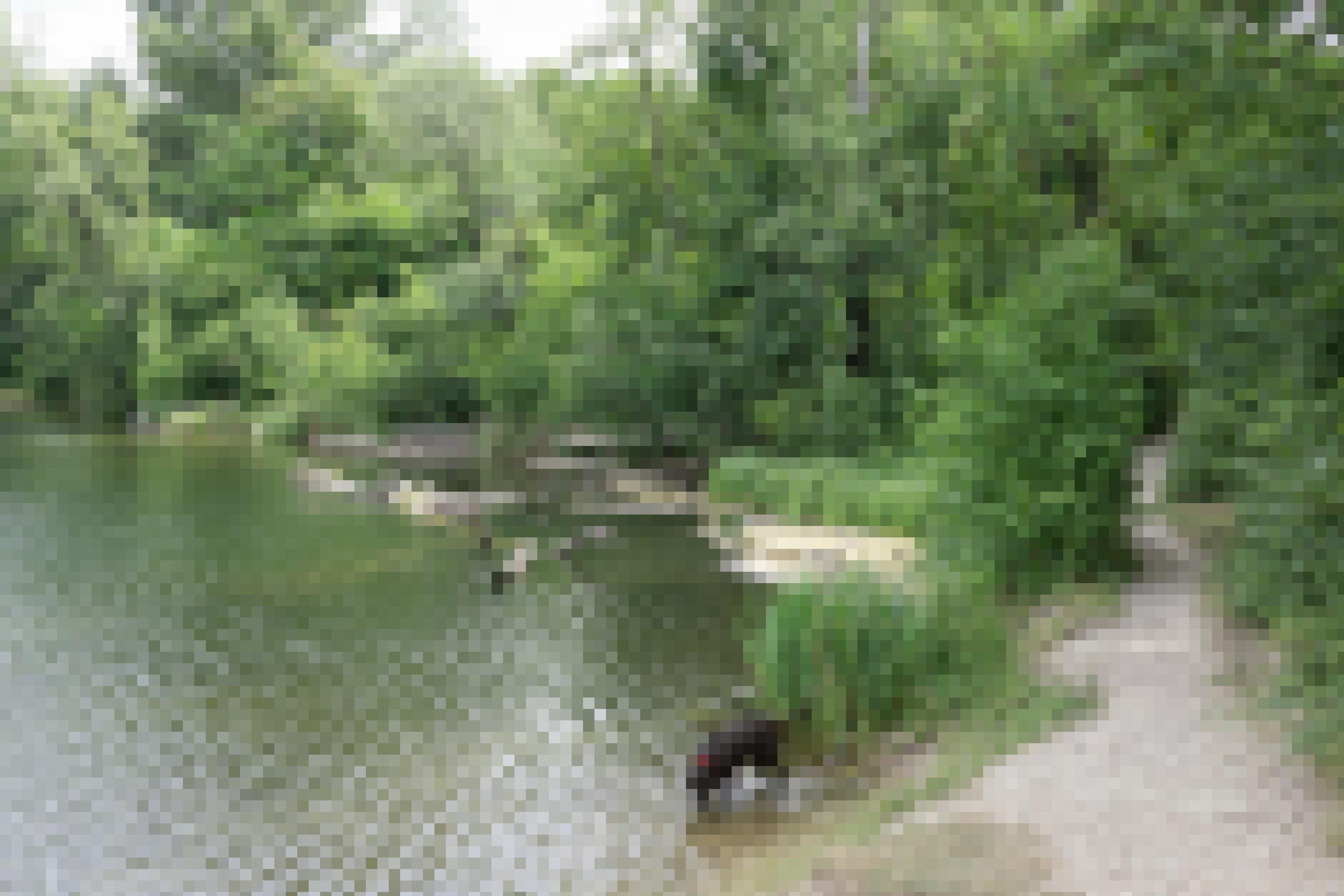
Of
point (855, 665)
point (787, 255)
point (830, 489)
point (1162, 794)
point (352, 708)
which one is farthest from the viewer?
point (787, 255)

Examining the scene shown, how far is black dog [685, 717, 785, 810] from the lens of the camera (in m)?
9.77

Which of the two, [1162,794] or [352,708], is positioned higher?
[1162,794]

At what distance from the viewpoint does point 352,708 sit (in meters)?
12.2

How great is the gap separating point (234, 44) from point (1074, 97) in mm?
45007

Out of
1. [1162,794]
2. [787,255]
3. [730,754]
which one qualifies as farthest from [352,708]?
[787,255]

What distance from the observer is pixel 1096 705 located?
993cm

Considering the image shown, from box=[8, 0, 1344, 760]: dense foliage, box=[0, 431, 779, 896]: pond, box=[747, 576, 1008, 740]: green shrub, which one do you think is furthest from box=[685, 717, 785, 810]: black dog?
box=[8, 0, 1344, 760]: dense foliage

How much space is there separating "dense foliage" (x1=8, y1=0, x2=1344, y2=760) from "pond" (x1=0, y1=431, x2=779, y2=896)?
2702 mm

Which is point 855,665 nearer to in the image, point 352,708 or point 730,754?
point 730,754

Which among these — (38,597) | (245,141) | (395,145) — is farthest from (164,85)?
(38,597)

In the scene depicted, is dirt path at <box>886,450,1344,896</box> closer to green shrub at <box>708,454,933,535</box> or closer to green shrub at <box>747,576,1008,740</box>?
green shrub at <box>747,576,1008,740</box>

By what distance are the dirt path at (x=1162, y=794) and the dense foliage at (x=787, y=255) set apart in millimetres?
656

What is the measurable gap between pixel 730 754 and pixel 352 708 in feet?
14.2

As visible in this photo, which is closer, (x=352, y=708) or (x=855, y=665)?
(x=855, y=665)
